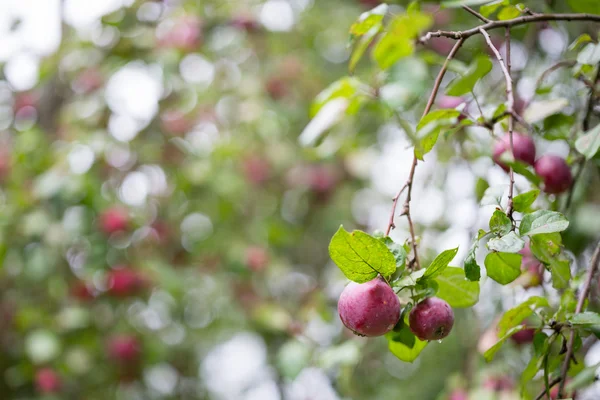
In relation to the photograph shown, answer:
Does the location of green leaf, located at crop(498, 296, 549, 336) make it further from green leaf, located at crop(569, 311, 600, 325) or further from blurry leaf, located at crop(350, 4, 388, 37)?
blurry leaf, located at crop(350, 4, 388, 37)

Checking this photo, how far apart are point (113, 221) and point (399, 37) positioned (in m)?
1.37

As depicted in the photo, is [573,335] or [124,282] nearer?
[573,335]

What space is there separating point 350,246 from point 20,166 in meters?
1.64

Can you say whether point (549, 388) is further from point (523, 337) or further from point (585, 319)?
point (523, 337)

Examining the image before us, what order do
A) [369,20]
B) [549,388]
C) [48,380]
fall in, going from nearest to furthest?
[549,388] < [369,20] < [48,380]

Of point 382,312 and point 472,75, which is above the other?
point 472,75

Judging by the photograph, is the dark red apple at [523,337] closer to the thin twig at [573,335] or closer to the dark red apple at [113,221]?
the thin twig at [573,335]

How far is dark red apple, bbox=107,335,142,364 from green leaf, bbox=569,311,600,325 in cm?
161

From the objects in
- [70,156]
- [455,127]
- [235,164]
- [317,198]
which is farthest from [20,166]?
[455,127]

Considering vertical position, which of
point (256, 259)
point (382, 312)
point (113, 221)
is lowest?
point (256, 259)

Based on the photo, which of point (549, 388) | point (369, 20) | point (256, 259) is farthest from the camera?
point (256, 259)

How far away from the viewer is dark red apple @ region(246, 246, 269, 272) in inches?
83.2

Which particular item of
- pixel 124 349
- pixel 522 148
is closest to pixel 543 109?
pixel 522 148

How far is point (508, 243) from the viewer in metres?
0.55
